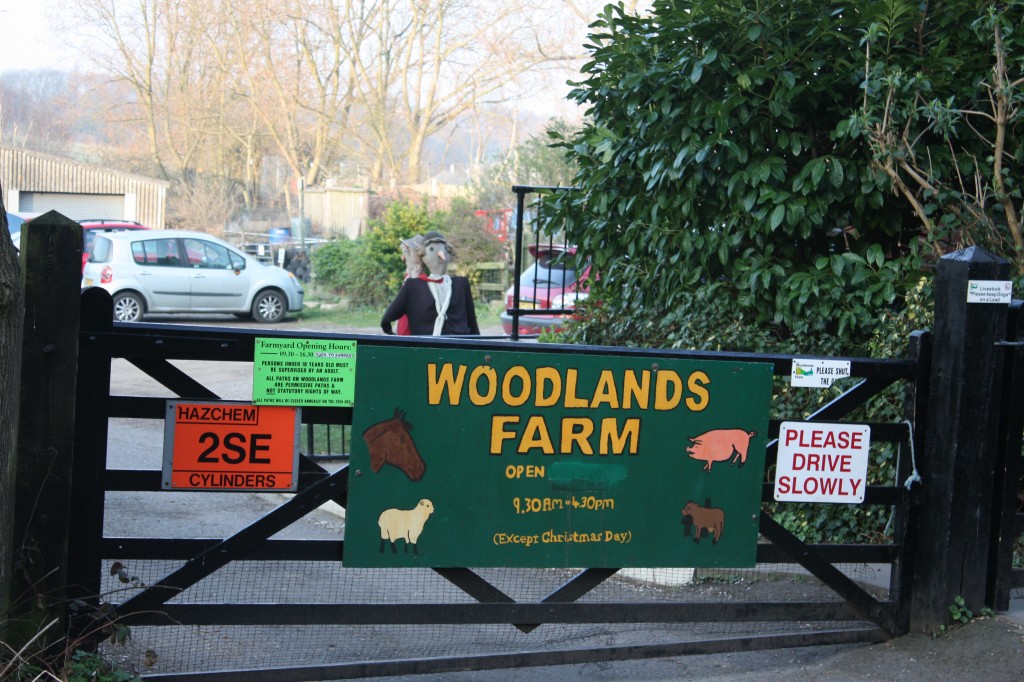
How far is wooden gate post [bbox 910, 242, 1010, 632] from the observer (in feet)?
15.2

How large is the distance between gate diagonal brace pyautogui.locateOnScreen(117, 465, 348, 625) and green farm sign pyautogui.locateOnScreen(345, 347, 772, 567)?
0.59 feet

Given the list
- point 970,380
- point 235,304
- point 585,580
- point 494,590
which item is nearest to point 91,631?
point 494,590

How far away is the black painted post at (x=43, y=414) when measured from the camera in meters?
3.62

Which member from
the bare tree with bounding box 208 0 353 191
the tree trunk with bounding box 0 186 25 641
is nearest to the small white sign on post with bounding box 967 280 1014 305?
the tree trunk with bounding box 0 186 25 641

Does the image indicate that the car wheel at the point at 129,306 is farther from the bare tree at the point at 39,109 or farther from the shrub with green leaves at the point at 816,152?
the bare tree at the point at 39,109

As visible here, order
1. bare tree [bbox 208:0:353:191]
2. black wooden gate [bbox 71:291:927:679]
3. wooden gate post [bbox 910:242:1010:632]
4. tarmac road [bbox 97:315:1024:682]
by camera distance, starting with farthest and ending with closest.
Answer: bare tree [bbox 208:0:353:191], wooden gate post [bbox 910:242:1010:632], tarmac road [bbox 97:315:1024:682], black wooden gate [bbox 71:291:927:679]

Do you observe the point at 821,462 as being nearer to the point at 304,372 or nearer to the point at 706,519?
the point at 706,519

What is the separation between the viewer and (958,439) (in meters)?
4.64

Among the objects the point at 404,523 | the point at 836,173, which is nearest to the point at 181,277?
the point at 836,173

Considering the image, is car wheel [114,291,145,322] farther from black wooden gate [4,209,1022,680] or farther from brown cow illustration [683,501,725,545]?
brown cow illustration [683,501,725,545]

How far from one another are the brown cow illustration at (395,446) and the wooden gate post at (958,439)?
2.24 metres

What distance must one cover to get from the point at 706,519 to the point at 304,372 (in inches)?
66.9

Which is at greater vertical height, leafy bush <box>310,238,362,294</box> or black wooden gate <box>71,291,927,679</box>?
leafy bush <box>310,238,362,294</box>

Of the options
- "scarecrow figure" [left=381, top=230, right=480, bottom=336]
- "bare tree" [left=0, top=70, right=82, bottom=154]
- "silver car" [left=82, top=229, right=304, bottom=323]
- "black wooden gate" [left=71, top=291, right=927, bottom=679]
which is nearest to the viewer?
"black wooden gate" [left=71, top=291, right=927, bottom=679]
